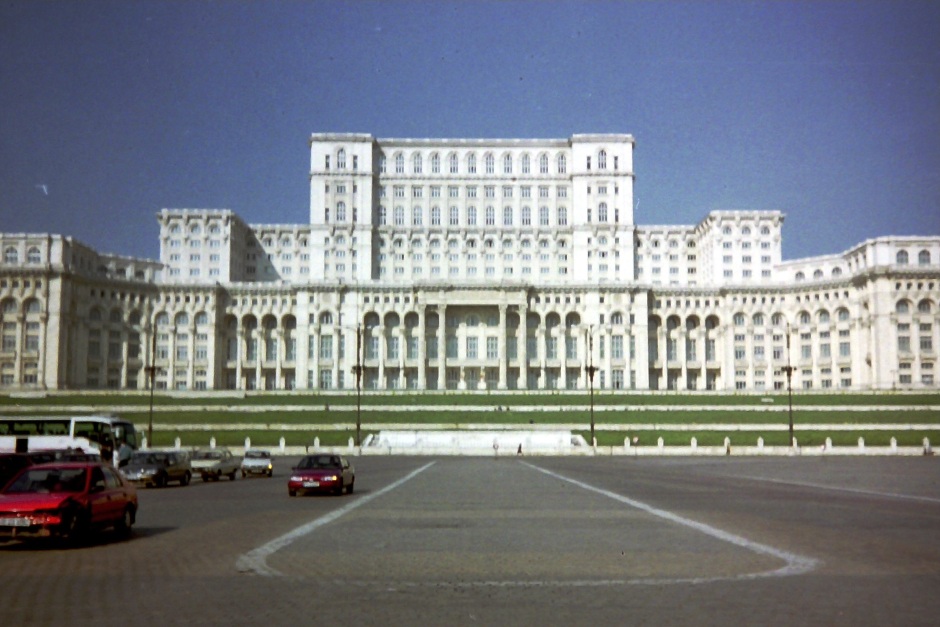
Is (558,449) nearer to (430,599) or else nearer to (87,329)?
(430,599)

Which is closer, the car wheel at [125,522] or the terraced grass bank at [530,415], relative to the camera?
the car wheel at [125,522]

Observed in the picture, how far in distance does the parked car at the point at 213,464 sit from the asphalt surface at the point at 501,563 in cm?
1447

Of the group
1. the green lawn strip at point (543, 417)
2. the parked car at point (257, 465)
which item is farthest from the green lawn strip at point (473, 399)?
the parked car at point (257, 465)

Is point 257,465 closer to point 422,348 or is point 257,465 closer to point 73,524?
point 73,524

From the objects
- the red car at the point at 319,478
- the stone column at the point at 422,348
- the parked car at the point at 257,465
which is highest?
the stone column at the point at 422,348

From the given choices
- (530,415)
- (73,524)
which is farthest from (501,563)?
(530,415)

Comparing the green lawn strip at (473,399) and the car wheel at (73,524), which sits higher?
the green lawn strip at (473,399)

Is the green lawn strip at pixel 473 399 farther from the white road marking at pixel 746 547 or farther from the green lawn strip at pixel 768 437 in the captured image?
the white road marking at pixel 746 547

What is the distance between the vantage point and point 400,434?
68.4 m

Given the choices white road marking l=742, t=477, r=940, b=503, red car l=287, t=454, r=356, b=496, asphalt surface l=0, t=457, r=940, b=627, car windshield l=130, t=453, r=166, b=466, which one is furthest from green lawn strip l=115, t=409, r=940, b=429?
asphalt surface l=0, t=457, r=940, b=627

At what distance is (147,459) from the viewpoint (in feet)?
117

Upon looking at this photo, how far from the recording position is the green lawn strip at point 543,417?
71.3m

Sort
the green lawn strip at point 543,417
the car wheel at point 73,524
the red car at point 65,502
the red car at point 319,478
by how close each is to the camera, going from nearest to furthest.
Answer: the red car at point 65,502 < the car wheel at point 73,524 < the red car at point 319,478 < the green lawn strip at point 543,417

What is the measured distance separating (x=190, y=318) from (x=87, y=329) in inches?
489
